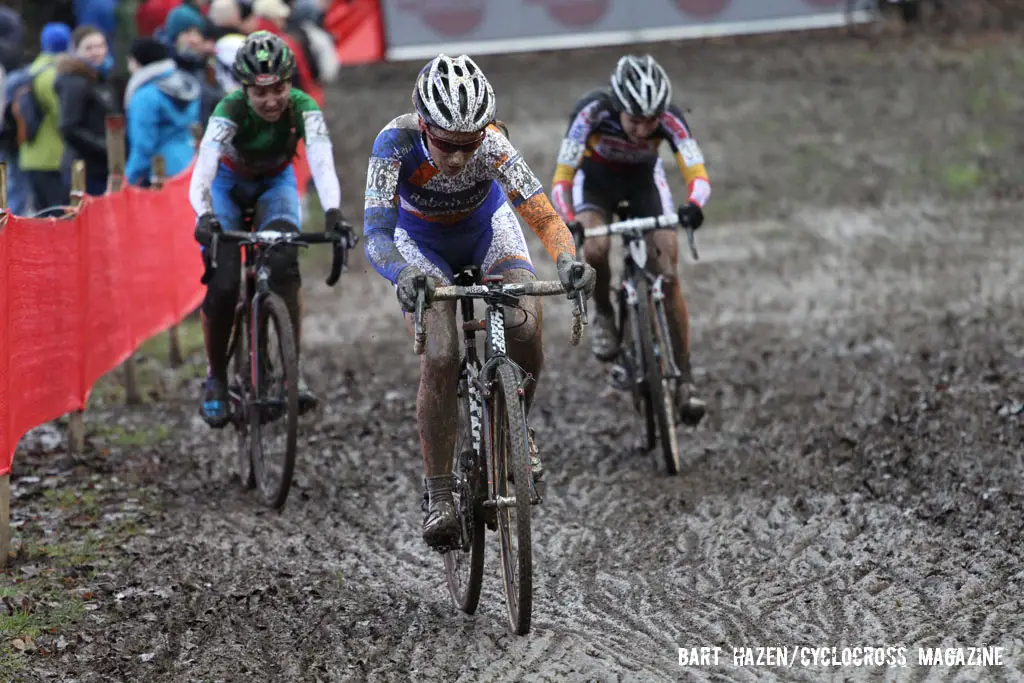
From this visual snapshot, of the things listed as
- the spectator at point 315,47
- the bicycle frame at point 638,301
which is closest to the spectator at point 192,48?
the spectator at point 315,47

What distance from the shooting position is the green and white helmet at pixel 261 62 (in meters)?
7.84

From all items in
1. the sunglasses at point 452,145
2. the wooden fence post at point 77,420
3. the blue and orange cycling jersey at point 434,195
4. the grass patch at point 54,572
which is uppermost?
the sunglasses at point 452,145

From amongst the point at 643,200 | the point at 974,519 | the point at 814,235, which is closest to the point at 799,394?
the point at 643,200

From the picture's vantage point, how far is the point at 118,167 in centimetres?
1018

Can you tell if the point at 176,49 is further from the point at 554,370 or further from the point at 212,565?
the point at 212,565

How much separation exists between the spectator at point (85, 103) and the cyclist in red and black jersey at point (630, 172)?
192 inches

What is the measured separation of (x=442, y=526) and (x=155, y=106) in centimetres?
733

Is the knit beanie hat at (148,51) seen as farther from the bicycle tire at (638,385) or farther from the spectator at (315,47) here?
the bicycle tire at (638,385)

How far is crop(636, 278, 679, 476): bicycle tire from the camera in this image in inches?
319

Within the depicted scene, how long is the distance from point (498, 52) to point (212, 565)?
16.7 m

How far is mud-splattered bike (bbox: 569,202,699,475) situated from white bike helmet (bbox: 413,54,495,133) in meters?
2.65

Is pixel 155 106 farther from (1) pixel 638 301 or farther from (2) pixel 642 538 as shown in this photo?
(2) pixel 642 538

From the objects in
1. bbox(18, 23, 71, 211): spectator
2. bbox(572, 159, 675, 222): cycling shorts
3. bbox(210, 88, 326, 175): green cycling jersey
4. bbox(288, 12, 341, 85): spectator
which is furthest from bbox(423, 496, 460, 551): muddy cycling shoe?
bbox(288, 12, 341, 85): spectator

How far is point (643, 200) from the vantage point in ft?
29.8
